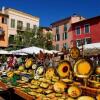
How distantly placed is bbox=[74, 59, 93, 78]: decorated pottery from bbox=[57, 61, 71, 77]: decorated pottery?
41 cm

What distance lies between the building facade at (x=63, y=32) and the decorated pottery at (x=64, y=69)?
1541 inches

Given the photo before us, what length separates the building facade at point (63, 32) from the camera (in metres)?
47.1

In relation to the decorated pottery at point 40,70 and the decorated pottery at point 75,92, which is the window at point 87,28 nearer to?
the decorated pottery at point 40,70

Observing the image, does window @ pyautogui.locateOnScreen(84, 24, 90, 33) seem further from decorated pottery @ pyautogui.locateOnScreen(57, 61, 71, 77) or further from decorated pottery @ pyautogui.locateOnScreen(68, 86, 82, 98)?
decorated pottery @ pyautogui.locateOnScreen(68, 86, 82, 98)

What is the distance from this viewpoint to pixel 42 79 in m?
7.35

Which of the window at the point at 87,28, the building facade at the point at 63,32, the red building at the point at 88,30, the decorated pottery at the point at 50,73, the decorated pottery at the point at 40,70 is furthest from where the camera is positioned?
the building facade at the point at 63,32

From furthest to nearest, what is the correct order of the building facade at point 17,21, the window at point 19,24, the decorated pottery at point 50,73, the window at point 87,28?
the window at point 19,24 → the building facade at point 17,21 → the window at point 87,28 → the decorated pottery at point 50,73

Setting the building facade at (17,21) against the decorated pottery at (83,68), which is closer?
the decorated pottery at (83,68)

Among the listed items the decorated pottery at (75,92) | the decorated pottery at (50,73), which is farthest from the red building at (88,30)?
the decorated pottery at (75,92)

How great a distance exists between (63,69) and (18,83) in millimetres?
1732

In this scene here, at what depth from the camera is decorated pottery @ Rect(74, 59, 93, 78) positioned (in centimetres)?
597

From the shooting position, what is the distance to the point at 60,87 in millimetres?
6227

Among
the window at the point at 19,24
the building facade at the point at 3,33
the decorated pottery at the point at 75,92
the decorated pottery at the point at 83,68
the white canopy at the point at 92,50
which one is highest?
the window at the point at 19,24

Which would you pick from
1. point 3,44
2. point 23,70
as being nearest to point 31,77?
point 23,70
